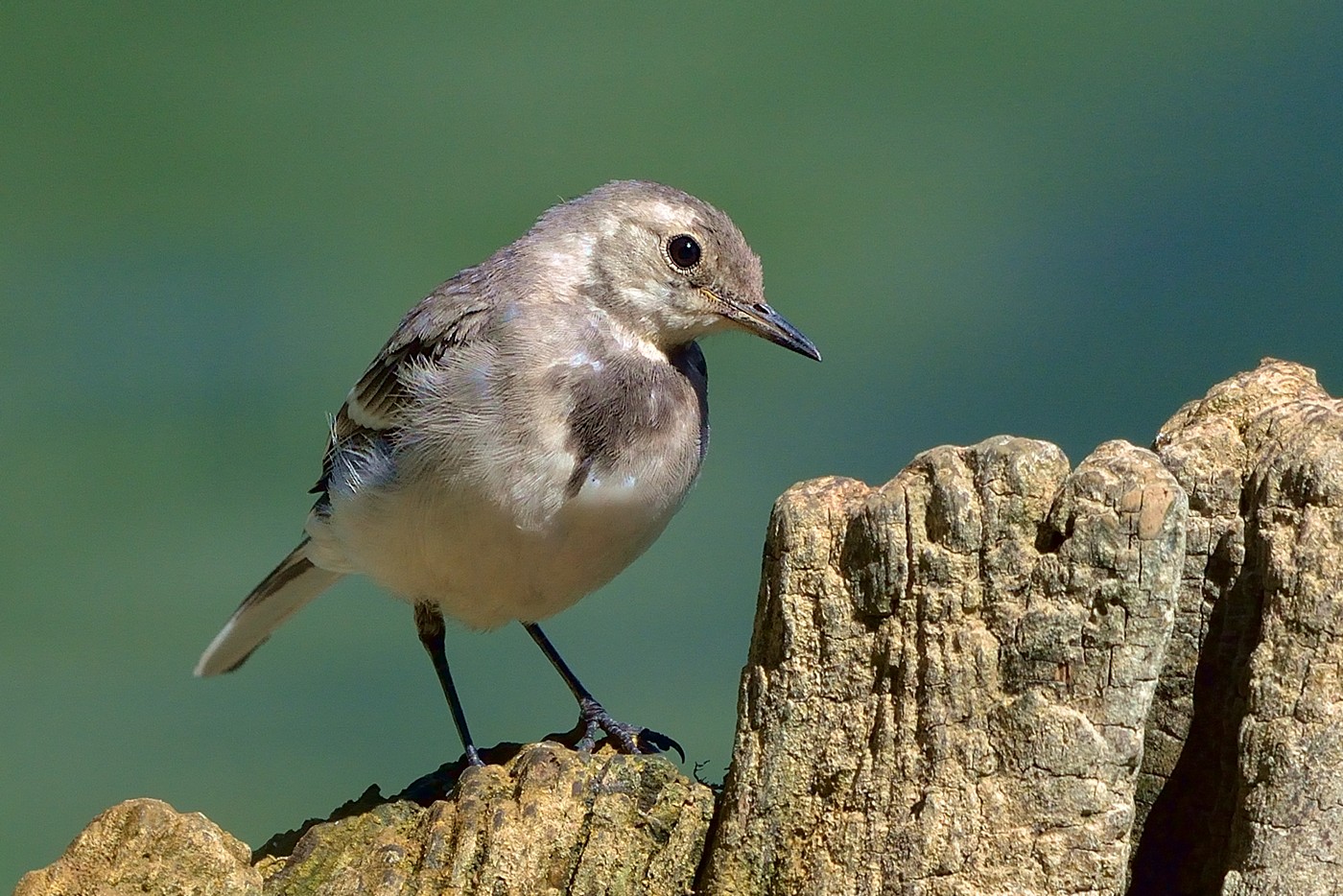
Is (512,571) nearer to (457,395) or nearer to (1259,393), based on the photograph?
(457,395)

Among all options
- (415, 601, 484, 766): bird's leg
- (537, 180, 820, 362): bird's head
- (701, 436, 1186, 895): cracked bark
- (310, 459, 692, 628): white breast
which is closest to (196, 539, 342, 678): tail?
(415, 601, 484, 766): bird's leg

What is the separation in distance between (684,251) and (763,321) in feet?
1.24

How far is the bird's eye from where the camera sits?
18.0ft

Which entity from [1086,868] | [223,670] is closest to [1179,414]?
[1086,868]

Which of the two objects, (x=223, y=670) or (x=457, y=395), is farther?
(x=223, y=670)

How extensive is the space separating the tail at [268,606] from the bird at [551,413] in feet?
2.89

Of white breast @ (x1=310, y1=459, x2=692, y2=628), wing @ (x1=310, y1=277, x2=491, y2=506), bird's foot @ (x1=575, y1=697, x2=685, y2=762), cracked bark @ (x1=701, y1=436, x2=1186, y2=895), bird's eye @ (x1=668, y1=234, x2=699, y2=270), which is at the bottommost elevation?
cracked bark @ (x1=701, y1=436, x2=1186, y2=895)

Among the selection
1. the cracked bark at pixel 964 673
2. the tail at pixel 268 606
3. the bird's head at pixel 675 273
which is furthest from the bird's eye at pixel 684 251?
the tail at pixel 268 606

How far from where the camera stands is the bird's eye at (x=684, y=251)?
5.48 meters

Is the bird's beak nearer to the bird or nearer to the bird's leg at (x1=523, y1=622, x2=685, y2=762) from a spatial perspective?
the bird

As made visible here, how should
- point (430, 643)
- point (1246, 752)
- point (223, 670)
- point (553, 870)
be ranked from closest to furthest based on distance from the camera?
point (1246, 752) → point (553, 870) → point (430, 643) → point (223, 670)

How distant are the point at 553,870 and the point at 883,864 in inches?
36.2

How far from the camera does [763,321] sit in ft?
18.1

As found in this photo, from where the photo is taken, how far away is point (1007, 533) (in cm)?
317
